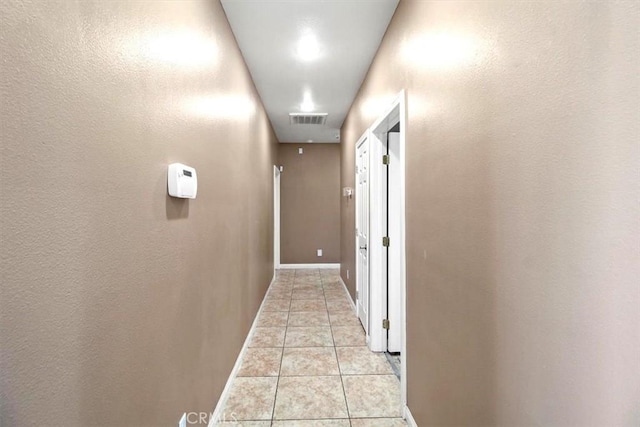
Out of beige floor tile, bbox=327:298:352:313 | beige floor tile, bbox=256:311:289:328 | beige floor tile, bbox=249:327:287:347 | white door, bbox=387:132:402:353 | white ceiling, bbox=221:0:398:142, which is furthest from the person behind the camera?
beige floor tile, bbox=327:298:352:313

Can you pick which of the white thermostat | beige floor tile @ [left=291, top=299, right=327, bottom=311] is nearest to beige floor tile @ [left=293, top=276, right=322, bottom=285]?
beige floor tile @ [left=291, top=299, right=327, bottom=311]

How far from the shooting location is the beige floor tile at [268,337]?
284 cm

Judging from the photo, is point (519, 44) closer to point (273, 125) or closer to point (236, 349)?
point (236, 349)

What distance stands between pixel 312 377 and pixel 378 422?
0.63 meters

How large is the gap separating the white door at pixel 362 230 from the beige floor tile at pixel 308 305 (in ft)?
1.98

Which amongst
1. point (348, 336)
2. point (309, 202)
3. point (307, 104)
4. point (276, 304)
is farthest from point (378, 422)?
point (309, 202)

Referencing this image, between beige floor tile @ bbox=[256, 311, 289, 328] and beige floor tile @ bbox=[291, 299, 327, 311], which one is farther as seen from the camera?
beige floor tile @ bbox=[291, 299, 327, 311]

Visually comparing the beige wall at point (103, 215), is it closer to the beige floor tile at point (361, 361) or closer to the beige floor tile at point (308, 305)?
the beige floor tile at point (361, 361)

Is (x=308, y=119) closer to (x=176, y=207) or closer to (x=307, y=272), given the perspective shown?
(x=307, y=272)

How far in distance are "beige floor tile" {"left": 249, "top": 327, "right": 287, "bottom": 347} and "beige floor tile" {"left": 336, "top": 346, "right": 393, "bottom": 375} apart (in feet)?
2.01

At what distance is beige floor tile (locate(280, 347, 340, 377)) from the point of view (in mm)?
2361

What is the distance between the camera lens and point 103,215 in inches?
31.1

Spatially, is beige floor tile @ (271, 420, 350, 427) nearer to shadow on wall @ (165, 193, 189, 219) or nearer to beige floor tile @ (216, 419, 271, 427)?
beige floor tile @ (216, 419, 271, 427)

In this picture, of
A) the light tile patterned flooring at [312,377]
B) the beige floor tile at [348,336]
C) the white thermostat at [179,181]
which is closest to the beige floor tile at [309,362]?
the light tile patterned flooring at [312,377]
